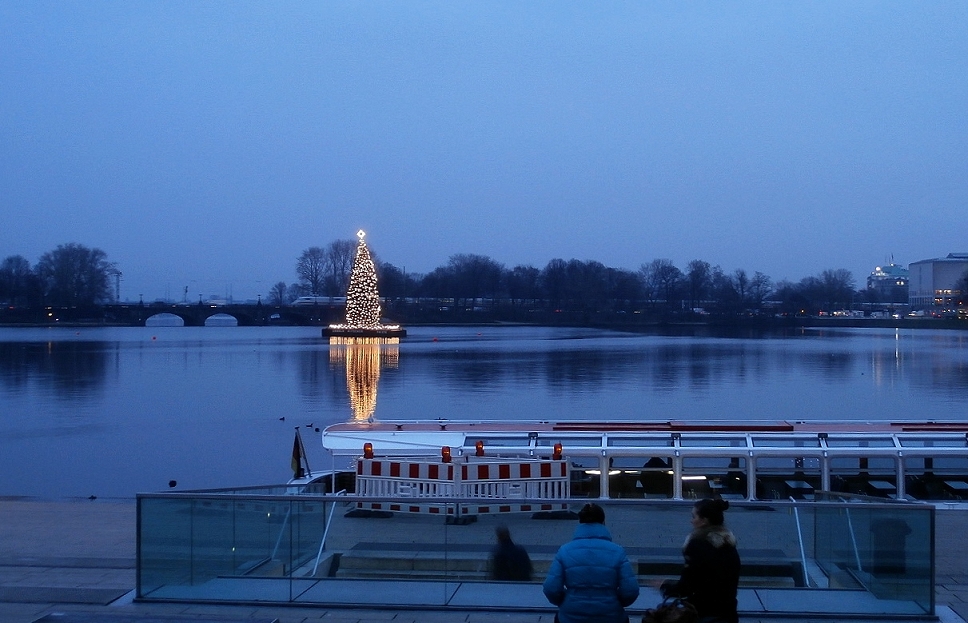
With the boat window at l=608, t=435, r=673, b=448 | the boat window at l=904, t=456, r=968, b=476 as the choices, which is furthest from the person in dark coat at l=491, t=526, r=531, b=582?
the boat window at l=904, t=456, r=968, b=476

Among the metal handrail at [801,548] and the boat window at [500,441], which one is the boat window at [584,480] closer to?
the boat window at [500,441]

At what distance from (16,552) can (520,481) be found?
6.62m

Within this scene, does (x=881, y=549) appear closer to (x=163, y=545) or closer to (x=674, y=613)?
(x=674, y=613)

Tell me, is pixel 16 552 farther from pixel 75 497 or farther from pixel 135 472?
pixel 135 472

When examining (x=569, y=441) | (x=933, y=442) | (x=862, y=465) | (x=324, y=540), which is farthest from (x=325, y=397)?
(x=324, y=540)

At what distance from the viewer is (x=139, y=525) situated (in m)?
8.69

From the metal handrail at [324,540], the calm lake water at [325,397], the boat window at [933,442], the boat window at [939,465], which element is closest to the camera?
the metal handrail at [324,540]

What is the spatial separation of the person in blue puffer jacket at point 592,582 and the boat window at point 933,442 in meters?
11.6

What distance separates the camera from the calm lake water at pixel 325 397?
28.0m

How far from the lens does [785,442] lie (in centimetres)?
1588

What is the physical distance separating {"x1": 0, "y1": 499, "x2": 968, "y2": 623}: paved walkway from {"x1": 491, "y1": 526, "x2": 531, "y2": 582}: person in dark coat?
0.37m

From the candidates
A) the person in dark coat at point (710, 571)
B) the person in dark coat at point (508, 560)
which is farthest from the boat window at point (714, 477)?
the person in dark coat at point (710, 571)

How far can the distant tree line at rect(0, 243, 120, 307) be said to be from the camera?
188 metres

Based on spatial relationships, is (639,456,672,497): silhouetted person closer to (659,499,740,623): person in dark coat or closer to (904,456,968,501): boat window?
(904,456,968,501): boat window
